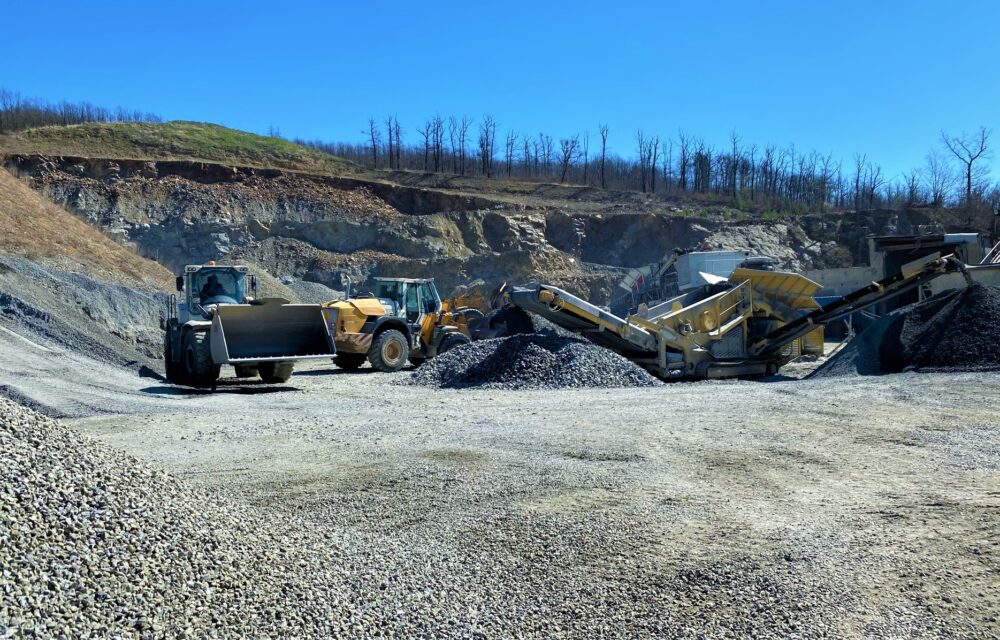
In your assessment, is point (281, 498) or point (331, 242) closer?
point (281, 498)

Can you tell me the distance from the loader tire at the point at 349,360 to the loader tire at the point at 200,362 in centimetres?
386

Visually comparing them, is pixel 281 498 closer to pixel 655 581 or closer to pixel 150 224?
pixel 655 581

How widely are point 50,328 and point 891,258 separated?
2705cm

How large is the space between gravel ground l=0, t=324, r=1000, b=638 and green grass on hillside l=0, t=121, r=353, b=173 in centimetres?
3880

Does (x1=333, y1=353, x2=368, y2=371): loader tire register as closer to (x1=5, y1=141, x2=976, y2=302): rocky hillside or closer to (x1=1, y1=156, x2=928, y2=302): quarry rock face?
(x1=5, y1=141, x2=976, y2=302): rocky hillside

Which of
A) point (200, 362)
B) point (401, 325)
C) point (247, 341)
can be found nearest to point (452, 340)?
point (401, 325)

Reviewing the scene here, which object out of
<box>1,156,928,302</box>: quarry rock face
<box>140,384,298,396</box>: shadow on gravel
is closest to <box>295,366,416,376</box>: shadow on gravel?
<box>140,384,298,396</box>: shadow on gravel

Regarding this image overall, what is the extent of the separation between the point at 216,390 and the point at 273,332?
1.38 meters

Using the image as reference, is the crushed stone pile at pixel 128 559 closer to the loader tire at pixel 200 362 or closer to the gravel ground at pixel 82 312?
the loader tire at pixel 200 362

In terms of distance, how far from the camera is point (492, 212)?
151 ft

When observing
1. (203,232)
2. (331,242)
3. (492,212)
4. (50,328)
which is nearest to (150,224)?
(203,232)

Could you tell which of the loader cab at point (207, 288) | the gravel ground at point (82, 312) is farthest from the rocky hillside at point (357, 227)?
the loader cab at point (207, 288)

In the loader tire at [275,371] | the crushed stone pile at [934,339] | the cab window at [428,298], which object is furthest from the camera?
the cab window at [428,298]

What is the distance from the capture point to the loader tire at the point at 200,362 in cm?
1362
